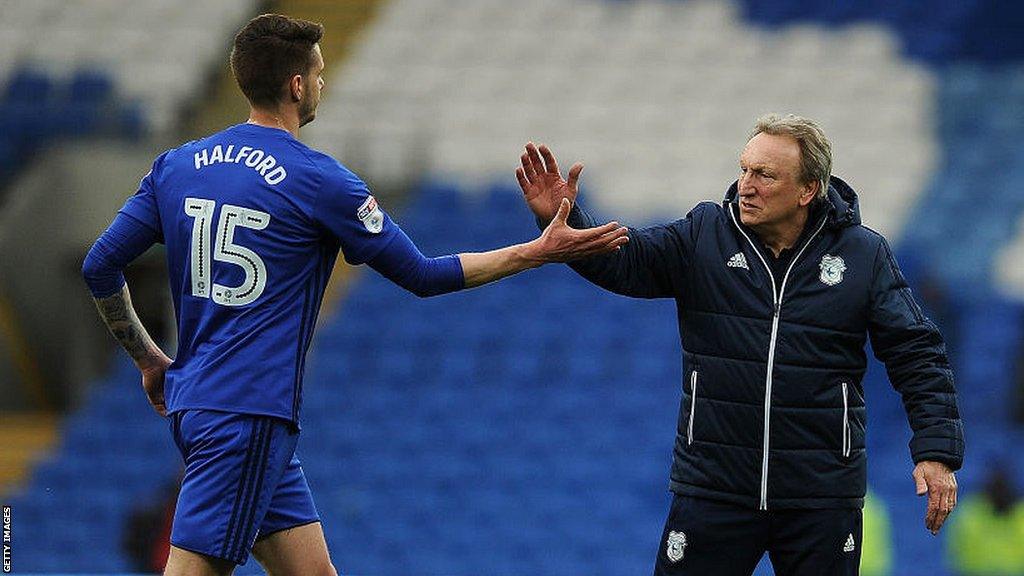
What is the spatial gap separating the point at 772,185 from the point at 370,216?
3.00 ft

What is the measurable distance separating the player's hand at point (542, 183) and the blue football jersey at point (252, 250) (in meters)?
0.45

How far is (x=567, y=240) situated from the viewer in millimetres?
3576

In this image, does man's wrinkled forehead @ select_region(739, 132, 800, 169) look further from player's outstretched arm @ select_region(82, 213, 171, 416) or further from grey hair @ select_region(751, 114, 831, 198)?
player's outstretched arm @ select_region(82, 213, 171, 416)

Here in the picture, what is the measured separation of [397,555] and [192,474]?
623 centimetres

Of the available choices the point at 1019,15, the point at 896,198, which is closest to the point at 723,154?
the point at 896,198

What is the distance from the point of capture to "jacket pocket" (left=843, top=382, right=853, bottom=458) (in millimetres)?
3643

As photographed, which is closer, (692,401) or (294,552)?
(294,552)

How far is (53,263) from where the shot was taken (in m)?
11.9

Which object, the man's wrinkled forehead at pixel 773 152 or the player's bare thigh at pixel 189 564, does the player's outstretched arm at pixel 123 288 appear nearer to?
the player's bare thigh at pixel 189 564

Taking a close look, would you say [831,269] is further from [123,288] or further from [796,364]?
[123,288]

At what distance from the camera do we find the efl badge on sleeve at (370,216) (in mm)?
3408

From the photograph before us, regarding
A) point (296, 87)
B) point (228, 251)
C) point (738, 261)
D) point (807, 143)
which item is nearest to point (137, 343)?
point (228, 251)

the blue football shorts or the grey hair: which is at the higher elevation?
the grey hair

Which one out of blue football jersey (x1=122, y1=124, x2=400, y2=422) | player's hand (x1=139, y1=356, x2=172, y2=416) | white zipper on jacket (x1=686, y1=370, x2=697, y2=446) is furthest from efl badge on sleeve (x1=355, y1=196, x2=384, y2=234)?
white zipper on jacket (x1=686, y1=370, x2=697, y2=446)
